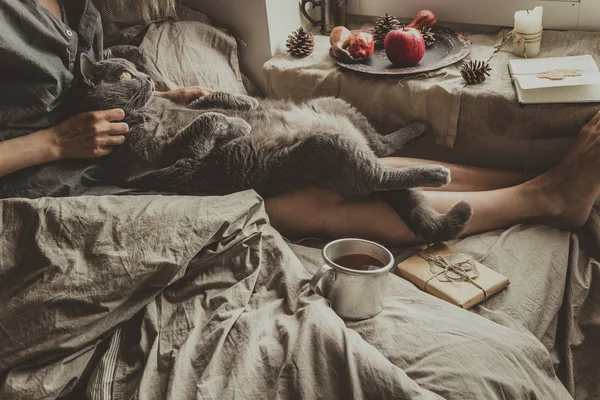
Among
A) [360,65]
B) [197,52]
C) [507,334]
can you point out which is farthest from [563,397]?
[197,52]

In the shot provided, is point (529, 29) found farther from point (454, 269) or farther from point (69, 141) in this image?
point (69, 141)

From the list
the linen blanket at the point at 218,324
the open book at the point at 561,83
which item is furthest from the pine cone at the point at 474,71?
the linen blanket at the point at 218,324

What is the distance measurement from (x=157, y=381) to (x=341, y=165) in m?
0.66

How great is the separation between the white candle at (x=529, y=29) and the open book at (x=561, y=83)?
0.12m

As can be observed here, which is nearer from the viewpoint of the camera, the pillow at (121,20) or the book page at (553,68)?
the book page at (553,68)

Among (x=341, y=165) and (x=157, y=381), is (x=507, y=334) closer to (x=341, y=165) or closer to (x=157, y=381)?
(x=341, y=165)

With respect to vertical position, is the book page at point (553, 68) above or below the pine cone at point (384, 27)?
below

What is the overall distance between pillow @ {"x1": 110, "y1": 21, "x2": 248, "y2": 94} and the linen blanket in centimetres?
67

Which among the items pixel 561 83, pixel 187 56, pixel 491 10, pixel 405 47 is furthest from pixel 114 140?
pixel 491 10

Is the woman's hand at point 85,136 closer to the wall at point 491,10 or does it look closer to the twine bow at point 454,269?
the twine bow at point 454,269

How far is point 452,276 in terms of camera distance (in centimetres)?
135

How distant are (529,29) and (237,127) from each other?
0.95 m

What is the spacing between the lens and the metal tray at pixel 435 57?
1.73 m

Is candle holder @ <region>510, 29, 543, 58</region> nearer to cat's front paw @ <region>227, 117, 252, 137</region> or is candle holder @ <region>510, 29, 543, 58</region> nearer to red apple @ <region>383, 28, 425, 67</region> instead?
red apple @ <region>383, 28, 425, 67</region>
